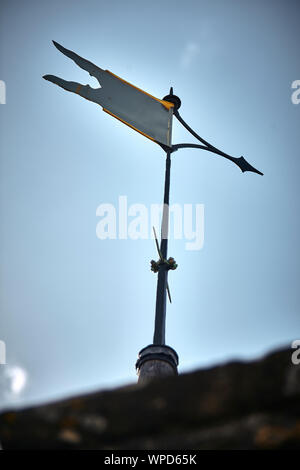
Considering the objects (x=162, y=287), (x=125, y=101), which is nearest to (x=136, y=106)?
(x=125, y=101)

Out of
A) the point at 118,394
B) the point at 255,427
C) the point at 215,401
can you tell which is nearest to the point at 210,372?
the point at 215,401

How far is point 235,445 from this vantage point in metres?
1.40

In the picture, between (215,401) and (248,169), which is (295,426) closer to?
(215,401)

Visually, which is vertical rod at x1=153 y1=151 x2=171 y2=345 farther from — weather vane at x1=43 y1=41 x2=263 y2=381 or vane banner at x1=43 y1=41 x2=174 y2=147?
vane banner at x1=43 y1=41 x2=174 y2=147

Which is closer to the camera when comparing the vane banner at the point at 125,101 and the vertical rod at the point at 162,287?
the vertical rod at the point at 162,287

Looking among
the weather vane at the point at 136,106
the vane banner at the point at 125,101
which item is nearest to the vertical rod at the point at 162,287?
the weather vane at the point at 136,106

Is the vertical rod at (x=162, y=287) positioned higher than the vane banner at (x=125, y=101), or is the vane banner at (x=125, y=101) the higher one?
the vane banner at (x=125, y=101)

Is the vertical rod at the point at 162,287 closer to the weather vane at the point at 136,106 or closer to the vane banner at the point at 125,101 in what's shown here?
the weather vane at the point at 136,106

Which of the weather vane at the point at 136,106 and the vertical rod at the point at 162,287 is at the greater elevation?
the weather vane at the point at 136,106

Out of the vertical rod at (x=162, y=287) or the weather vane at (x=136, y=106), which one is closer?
the vertical rod at (x=162, y=287)

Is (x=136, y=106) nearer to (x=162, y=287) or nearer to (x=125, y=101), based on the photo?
(x=125, y=101)

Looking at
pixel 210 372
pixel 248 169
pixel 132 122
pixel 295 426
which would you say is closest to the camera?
pixel 295 426

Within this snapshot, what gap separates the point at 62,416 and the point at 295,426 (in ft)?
Answer: 2.50
